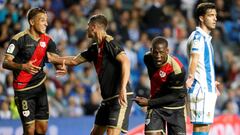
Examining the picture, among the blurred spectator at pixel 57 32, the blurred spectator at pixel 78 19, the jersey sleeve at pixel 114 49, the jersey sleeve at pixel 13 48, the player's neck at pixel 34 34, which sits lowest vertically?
the jersey sleeve at pixel 114 49

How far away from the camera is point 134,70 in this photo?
15.9 metres

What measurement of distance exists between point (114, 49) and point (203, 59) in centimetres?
111

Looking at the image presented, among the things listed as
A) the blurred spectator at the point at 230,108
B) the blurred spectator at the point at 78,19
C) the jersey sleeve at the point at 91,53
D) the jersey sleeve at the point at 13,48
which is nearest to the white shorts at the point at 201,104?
the jersey sleeve at the point at 91,53

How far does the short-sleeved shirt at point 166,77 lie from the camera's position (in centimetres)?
938

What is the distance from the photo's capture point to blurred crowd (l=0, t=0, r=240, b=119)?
A: 14.5m

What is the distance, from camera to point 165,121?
9523 mm

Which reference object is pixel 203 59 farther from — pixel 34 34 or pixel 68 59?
pixel 34 34

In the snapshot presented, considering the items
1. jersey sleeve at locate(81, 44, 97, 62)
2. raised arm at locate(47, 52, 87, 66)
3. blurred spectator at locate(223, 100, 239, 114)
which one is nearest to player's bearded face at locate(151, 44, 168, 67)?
jersey sleeve at locate(81, 44, 97, 62)

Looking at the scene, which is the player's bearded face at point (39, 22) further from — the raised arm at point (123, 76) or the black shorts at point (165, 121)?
the black shorts at point (165, 121)

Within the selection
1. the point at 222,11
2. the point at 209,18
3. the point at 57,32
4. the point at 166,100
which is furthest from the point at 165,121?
the point at 222,11

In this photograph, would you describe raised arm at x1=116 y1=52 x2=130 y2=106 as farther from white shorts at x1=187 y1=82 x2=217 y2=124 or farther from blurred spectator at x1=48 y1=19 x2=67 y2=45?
blurred spectator at x1=48 y1=19 x2=67 y2=45

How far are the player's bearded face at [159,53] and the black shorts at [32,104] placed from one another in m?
1.77

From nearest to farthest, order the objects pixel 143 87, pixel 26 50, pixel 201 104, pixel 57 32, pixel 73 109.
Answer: pixel 201 104 < pixel 26 50 < pixel 73 109 < pixel 143 87 < pixel 57 32

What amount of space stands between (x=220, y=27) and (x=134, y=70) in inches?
104
